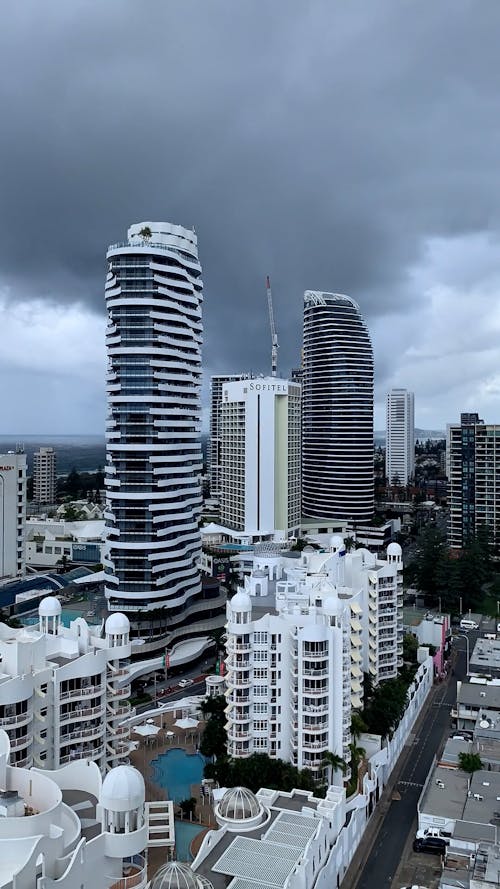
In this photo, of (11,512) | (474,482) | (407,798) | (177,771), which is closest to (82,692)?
(177,771)

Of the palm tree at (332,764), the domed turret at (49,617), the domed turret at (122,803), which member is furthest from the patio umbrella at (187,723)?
the domed turret at (122,803)

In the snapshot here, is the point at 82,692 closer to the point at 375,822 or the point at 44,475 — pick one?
the point at 375,822

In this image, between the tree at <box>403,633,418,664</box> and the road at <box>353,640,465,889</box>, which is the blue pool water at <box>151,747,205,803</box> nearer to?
the road at <box>353,640,465,889</box>

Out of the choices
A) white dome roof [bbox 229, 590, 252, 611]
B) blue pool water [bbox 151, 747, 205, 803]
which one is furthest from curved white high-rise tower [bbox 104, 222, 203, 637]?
white dome roof [bbox 229, 590, 252, 611]

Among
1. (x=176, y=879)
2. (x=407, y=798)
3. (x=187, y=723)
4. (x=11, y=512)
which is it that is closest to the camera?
(x=176, y=879)

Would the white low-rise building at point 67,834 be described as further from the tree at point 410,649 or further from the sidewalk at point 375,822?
the tree at point 410,649
